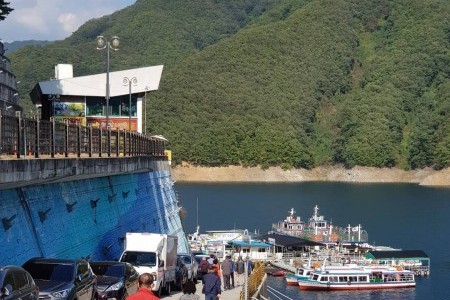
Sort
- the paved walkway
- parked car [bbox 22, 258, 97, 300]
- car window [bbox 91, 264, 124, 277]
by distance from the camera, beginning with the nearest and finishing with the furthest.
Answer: parked car [bbox 22, 258, 97, 300], car window [bbox 91, 264, 124, 277], the paved walkway

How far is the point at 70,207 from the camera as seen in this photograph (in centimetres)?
2342

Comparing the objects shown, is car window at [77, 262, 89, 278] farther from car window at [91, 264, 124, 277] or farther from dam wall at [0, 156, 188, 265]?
car window at [91, 264, 124, 277]

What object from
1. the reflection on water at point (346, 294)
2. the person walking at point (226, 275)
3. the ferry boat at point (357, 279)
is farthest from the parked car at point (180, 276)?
the ferry boat at point (357, 279)

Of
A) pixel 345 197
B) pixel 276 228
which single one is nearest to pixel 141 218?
pixel 276 228

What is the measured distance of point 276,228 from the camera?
104938 millimetres

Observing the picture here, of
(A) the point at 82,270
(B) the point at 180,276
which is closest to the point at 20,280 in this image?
(A) the point at 82,270

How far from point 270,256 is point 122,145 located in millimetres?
55730

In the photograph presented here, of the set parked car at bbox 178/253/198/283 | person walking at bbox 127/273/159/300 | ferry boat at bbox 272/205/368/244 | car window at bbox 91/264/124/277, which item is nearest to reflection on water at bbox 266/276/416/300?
ferry boat at bbox 272/205/368/244

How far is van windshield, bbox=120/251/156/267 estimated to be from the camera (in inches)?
992

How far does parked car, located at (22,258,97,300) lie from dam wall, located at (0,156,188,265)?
114cm

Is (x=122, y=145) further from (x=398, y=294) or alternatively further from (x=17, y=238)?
(x=398, y=294)

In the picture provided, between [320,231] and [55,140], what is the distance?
78668 millimetres

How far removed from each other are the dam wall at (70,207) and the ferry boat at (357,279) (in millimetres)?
38232

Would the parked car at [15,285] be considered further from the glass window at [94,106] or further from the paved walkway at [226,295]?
the glass window at [94,106]
